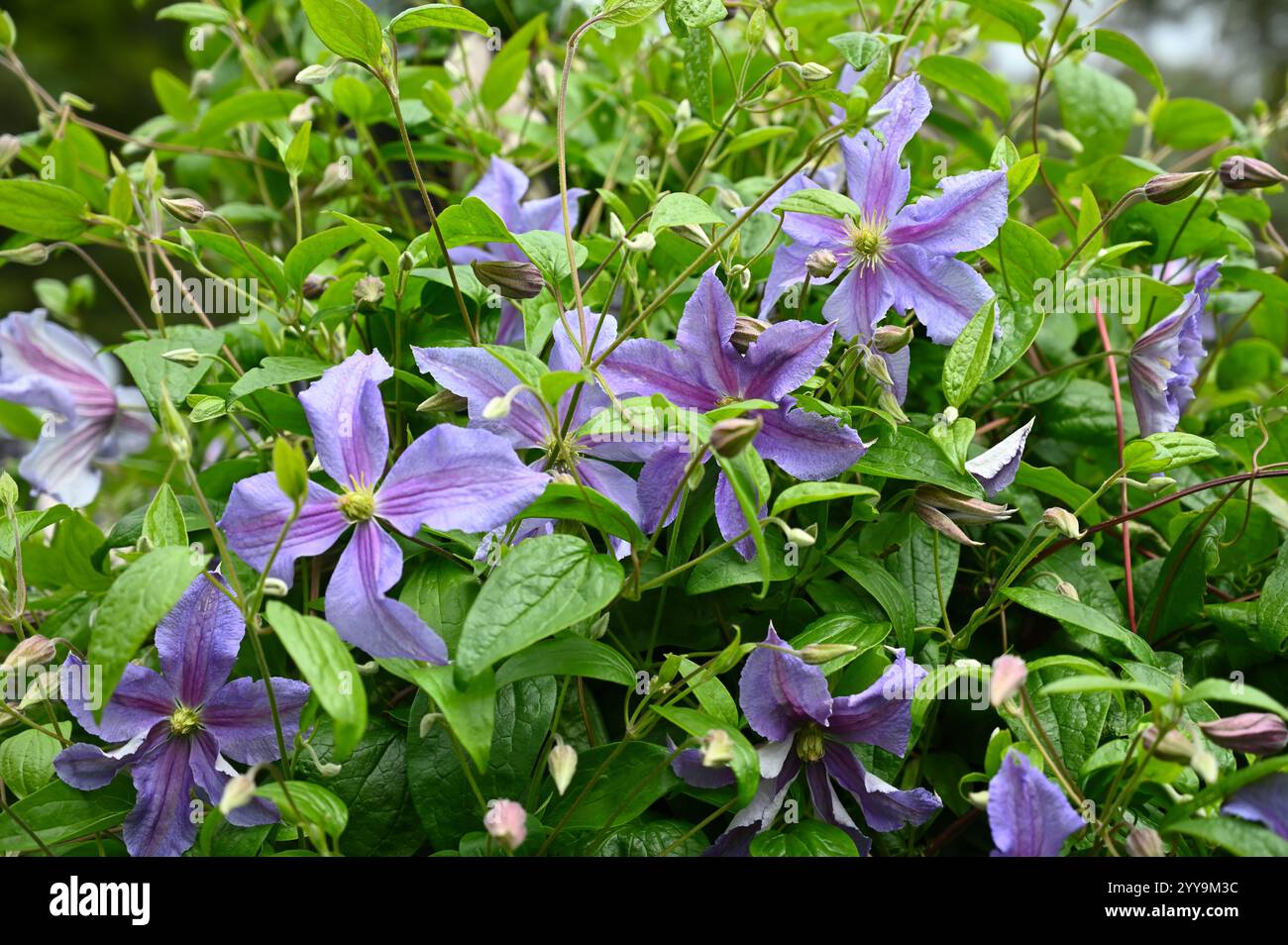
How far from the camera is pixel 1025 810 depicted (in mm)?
508

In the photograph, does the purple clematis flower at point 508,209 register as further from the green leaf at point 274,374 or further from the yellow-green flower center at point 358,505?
the yellow-green flower center at point 358,505

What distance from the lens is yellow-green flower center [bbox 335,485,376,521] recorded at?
573 millimetres

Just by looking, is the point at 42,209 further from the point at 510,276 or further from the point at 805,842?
the point at 805,842

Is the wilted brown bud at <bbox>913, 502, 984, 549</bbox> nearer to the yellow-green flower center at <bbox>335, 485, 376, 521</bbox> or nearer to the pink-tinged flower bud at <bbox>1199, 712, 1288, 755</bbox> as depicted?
the pink-tinged flower bud at <bbox>1199, 712, 1288, 755</bbox>

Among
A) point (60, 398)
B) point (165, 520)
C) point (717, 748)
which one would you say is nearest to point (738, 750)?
point (717, 748)

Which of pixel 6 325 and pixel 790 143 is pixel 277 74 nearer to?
pixel 6 325

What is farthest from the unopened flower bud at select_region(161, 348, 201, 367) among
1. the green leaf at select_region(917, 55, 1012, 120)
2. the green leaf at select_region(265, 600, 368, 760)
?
the green leaf at select_region(917, 55, 1012, 120)

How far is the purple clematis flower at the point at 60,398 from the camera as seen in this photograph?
97 cm

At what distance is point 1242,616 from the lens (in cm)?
67

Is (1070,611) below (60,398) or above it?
above

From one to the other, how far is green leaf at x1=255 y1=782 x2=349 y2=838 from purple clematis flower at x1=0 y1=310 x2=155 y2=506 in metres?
0.60

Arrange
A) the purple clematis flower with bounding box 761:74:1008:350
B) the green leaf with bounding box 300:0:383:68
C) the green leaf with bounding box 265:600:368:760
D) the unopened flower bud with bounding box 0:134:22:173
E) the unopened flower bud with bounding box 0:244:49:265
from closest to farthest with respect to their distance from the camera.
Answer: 1. the green leaf with bounding box 265:600:368:760
2. the green leaf with bounding box 300:0:383:68
3. the purple clematis flower with bounding box 761:74:1008:350
4. the unopened flower bud with bounding box 0:244:49:265
5. the unopened flower bud with bounding box 0:134:22:173

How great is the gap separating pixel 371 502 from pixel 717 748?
230 mm
